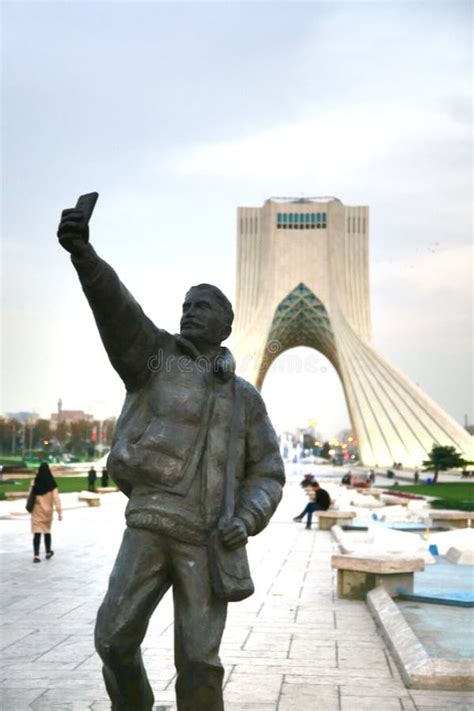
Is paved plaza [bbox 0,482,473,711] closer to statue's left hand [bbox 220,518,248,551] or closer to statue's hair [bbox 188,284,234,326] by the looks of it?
statue's left hand [bbox 220,518,248,551]

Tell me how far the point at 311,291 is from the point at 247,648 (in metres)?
44.4

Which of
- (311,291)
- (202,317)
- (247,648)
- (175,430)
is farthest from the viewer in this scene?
(311,291)

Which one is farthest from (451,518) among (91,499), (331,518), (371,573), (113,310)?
(113,310)

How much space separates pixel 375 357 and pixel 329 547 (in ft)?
113

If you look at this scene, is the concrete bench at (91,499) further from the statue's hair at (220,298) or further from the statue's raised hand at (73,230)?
the statue's raised hand at (73,230)

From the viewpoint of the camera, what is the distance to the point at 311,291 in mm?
49094

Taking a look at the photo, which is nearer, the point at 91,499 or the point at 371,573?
the point at 371,573

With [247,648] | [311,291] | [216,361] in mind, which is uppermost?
[311,291]

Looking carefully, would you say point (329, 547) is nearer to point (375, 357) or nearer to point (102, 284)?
point (102, 284)

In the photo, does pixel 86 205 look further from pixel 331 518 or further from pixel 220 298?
pixel 331 518

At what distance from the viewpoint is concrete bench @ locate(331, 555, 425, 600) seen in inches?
266

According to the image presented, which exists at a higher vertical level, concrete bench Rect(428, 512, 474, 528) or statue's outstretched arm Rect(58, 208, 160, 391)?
statue's outstretched arm Rect(58, 208, 160, 391)

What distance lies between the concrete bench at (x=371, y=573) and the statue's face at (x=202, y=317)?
411 cm

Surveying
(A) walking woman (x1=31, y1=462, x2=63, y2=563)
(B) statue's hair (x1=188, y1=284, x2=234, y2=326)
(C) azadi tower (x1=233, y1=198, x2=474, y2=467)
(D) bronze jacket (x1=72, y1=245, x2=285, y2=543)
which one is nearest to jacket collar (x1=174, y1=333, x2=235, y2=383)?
(D) bronze jacket (x1=72, y1=245, x2=285, y2=543)
